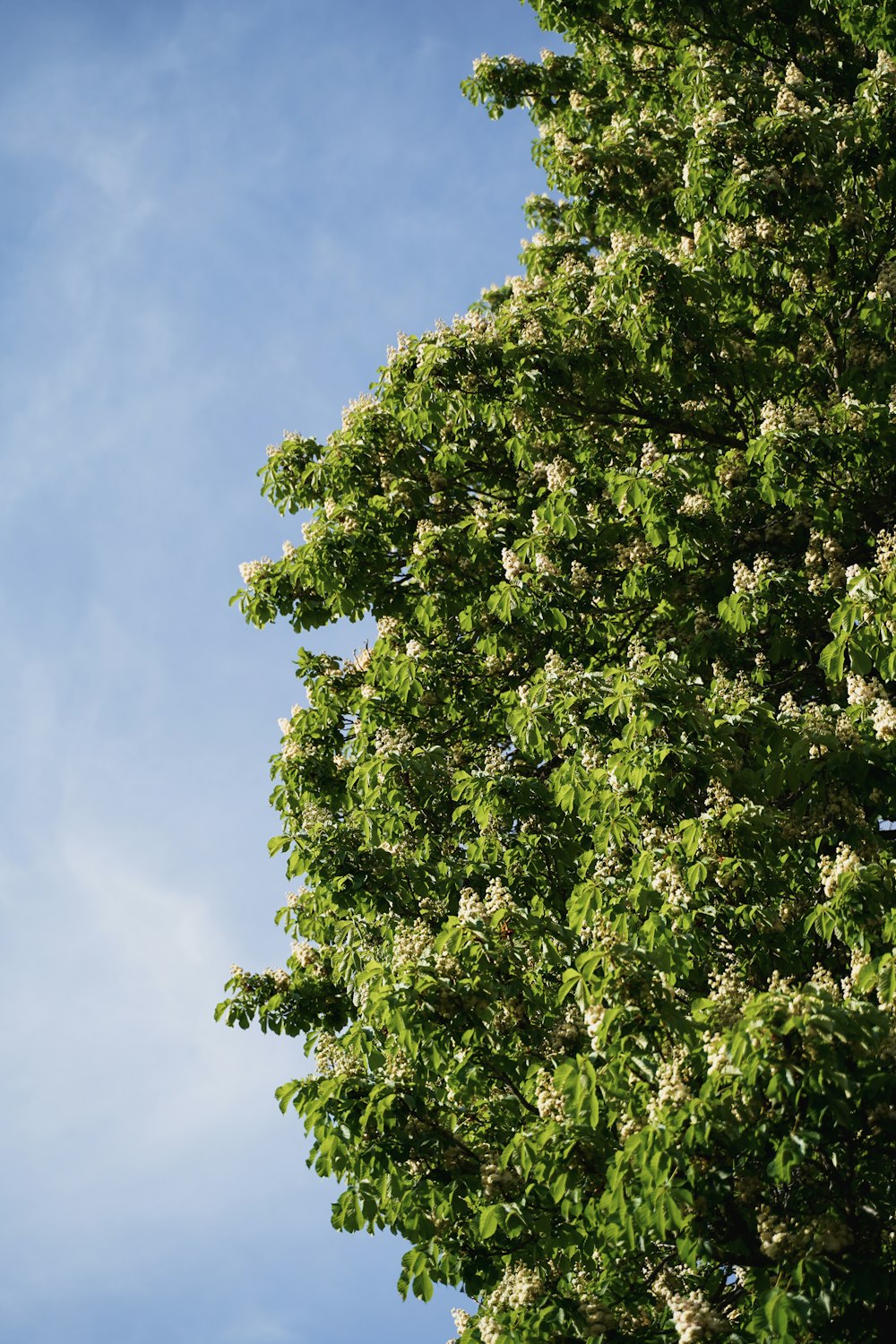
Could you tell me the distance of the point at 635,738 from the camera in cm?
789

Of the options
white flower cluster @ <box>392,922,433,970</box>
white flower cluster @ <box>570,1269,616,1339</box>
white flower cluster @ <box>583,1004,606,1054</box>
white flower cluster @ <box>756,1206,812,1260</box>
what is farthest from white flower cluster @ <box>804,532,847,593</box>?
white flower cluster @ <box>570,1269,616,1339</box>

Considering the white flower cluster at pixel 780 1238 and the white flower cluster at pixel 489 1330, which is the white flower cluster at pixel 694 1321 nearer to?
the white flower cluster at pixel 780 1238

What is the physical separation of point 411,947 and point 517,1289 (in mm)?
2216

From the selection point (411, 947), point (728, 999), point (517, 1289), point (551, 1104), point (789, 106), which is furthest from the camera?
point (789, 106)

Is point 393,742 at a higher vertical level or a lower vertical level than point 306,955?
higher

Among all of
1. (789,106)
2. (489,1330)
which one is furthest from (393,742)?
(789,106)

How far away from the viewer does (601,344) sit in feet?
36.3

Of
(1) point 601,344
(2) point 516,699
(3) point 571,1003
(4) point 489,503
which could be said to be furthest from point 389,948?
(1) point 601,344

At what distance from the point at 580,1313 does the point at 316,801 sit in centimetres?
581

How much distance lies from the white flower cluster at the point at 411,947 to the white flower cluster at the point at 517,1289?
2.06 metres

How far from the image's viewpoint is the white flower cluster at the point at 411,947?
7.59 metres

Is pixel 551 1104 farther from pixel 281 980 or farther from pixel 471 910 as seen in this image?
pixel 281 980

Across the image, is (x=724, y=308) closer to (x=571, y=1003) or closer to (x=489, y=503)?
(x=489, y=503)

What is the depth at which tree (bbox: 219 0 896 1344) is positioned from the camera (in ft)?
21.1
